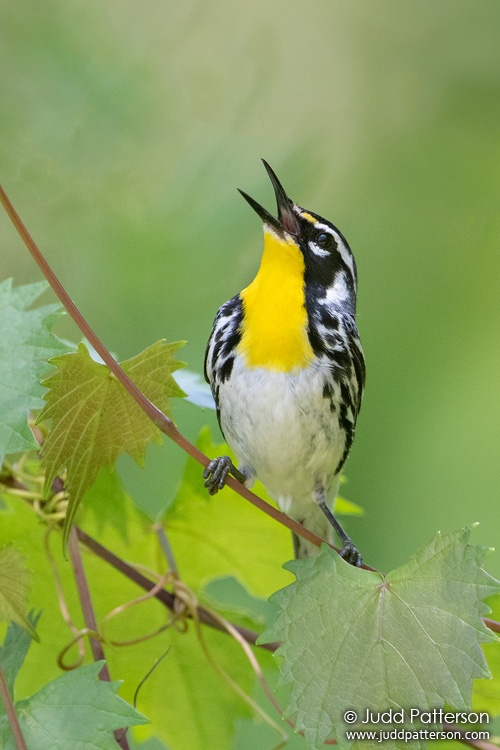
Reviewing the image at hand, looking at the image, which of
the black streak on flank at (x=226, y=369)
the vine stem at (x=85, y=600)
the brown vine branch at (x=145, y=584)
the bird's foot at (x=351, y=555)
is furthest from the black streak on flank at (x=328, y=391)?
the vine stem at (x=85, y=600)

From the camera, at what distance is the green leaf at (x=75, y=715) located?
3.76ft

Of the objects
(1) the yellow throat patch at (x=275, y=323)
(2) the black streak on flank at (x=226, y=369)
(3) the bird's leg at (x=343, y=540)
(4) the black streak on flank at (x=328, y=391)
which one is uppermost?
(1) the yellow throat patch at (x=275, y=323)

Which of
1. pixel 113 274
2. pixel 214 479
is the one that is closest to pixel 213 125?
pixel 113 274

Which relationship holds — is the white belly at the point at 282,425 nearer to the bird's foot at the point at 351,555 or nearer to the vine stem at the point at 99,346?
the bird's foot at the point at 351,555

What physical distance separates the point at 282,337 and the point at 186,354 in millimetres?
1156

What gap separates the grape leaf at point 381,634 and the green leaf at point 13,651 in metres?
0.36

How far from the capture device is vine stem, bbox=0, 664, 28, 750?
1.15 m

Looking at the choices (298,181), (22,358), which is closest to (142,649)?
(22,358)

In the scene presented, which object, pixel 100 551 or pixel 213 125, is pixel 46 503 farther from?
pixel 213 125

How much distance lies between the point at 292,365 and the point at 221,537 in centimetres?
41

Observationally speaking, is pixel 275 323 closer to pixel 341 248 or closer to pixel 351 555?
pixel 341 248

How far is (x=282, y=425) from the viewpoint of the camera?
1958 mm

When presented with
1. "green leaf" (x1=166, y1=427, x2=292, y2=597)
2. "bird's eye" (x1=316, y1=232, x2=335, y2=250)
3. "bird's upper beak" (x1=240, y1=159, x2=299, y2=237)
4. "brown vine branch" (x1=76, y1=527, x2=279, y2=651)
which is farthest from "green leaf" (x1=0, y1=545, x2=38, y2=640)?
"bird's eye" (x1=316, y1=232, x2=335, y2=250)

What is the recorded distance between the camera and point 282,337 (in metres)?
1.89
